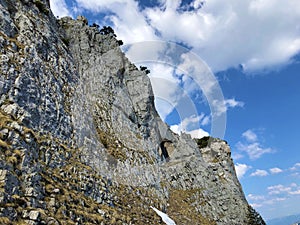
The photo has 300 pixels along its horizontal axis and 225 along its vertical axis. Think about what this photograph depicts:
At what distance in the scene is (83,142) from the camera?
30.8 m

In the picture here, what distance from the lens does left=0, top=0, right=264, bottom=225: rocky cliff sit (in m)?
19.4

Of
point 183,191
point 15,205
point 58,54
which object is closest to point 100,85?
point 58,54

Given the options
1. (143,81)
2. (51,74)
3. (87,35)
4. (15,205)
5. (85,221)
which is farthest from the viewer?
(143,81)

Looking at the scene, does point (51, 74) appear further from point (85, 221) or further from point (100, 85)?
point (85, 221)

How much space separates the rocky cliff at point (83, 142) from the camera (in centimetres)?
1936

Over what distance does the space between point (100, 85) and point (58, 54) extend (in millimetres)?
10505

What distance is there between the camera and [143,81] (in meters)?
56.7

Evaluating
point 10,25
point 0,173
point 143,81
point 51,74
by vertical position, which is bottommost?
point 0,173

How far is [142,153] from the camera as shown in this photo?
1734 inches

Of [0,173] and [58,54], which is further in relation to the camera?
[58,54]

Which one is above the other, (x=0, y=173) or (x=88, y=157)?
(x=88, y=157)

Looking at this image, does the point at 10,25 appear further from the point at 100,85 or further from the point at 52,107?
the point at 100,85

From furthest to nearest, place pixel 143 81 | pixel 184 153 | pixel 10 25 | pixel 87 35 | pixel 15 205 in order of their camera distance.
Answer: pixel 184 153 < pixel 143 81 < pixel 87 35 < pixel 10 25 < pixel 15 205

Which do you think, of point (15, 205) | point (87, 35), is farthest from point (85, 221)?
point (87, 35)
